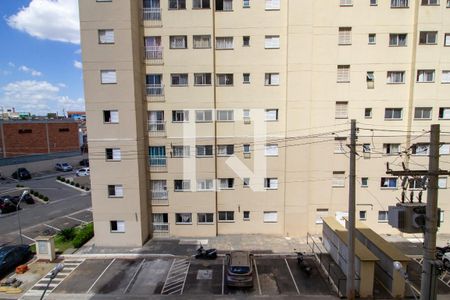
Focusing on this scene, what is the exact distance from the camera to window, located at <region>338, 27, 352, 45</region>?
19312 millimetres

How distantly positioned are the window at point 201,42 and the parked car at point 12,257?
17.8 metres

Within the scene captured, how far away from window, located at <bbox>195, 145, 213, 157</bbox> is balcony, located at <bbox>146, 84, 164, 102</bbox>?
444 centimetres

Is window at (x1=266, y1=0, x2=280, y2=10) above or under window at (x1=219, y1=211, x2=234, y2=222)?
above

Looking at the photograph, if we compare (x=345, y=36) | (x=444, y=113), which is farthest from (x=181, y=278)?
(x=444, y=113)

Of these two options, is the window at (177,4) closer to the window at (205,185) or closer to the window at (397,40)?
the window at (205,185)

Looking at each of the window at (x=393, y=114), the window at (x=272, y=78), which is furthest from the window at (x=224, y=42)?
the window at (x=393, y=114)

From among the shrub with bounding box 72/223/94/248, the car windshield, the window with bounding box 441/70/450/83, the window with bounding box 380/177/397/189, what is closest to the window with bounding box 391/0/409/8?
the window with bounding box 441/70/450/83

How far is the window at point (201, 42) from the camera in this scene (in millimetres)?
19438

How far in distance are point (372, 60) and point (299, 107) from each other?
242 inches

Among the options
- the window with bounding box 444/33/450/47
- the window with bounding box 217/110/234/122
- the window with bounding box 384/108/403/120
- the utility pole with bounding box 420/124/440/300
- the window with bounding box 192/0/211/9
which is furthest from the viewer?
the window with bounding box 217/110/234/122

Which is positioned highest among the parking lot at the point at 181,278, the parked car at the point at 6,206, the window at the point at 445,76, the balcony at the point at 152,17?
the balcony at the point at 152,17

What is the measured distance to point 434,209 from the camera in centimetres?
668

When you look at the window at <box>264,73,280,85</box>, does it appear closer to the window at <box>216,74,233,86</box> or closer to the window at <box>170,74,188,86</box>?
the window at <box>216,74,233,86</box>

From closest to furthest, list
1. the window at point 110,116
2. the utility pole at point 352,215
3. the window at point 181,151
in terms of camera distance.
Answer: the utility pole at point 352,215 → the window at point 110,116 → the window at point 181,151
